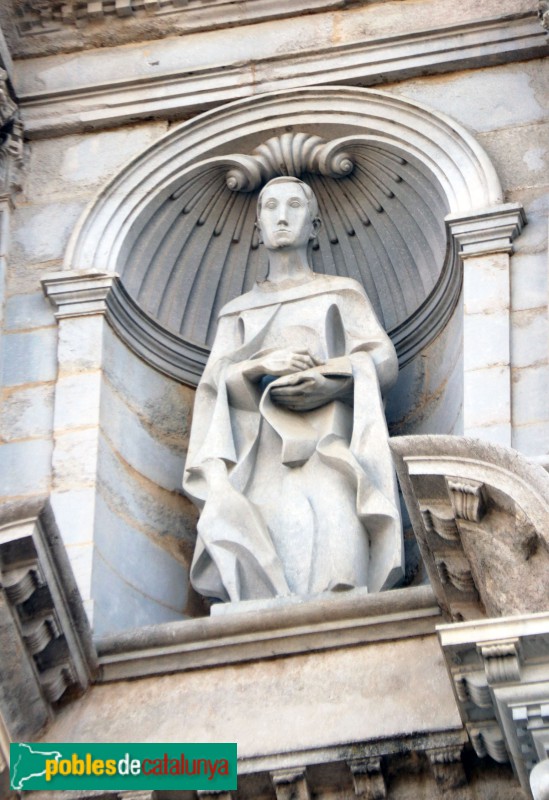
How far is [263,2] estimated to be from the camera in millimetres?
11461

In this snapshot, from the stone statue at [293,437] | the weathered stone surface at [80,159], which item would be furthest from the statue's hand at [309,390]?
the weathered stone surface at [80,159]

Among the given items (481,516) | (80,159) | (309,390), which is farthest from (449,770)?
(80,159)

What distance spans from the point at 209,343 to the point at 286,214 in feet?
2.61

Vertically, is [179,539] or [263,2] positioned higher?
[263,2]

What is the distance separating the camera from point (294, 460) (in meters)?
9.88

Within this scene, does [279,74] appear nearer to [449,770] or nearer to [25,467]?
[25,467]

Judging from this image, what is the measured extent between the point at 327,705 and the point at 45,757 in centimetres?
104

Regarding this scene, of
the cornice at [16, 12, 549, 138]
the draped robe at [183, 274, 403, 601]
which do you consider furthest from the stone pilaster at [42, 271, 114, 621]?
the cornice at [16, 12, 549, 138]

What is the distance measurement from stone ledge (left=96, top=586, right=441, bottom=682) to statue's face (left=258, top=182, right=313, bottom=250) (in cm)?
212

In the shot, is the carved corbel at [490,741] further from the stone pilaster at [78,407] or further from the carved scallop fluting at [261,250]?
the carved scallop fluting at [261,250]

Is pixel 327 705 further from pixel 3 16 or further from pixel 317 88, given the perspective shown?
pixel 3 16

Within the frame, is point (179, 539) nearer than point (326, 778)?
No

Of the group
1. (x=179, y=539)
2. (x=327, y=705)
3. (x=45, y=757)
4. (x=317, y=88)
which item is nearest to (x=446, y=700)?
(x=327, y=705)

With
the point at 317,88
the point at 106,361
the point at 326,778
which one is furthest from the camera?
the point at 317,88
